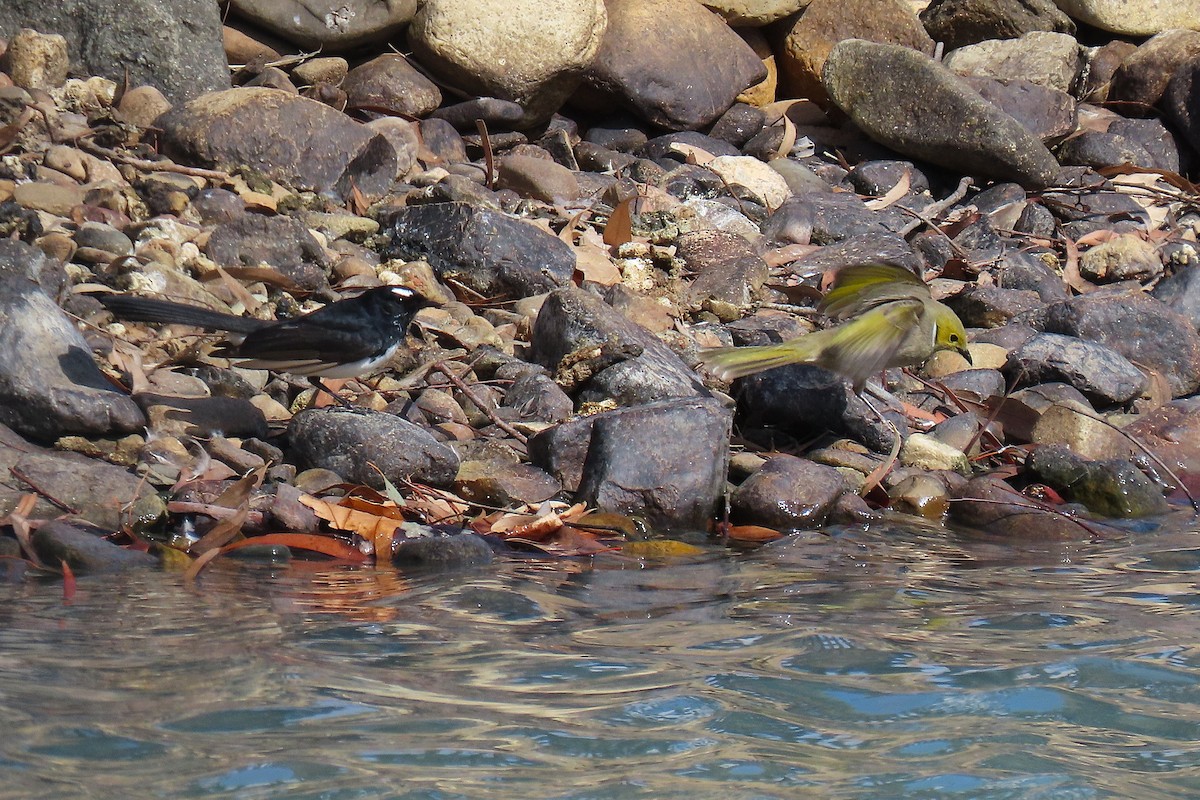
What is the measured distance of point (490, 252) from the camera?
28.1 feet

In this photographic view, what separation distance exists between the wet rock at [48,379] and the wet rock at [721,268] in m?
4.12

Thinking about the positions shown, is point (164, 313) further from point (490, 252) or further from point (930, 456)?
point (930, 456)

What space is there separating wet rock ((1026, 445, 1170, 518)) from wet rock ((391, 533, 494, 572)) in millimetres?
3245

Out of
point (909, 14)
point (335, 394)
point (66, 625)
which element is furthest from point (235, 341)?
point (909, 14)

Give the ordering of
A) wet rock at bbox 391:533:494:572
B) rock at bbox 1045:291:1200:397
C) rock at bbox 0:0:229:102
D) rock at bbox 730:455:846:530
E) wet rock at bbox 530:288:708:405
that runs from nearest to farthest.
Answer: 1. wet rock at bbox 391:533:494:572
2. rock at bbox 730:455:846:530
3. wet rock at bbox 530:288:708:405
4. rock at bbox 1045:291:1200:397
5. rock at bbox 0:0:229:102

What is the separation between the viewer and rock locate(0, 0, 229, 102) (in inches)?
398

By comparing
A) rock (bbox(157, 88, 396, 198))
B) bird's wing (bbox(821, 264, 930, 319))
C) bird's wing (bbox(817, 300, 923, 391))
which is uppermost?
rock (bbox(157, 88, 396, 198))

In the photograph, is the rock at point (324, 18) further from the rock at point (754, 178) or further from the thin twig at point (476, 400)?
the thin twig at point (476, 400)

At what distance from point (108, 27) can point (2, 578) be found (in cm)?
671

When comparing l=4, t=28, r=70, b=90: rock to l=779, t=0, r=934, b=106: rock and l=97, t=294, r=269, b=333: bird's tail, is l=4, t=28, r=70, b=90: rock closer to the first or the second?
l=97, t=294, r=269, b=333: bird's tail

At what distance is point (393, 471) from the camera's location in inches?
236

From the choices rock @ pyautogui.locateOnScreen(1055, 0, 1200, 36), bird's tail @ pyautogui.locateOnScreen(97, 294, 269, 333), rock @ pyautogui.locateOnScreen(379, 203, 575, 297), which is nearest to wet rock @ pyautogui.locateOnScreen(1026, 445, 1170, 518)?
rock @ pyautogui.locateOnScreen(379, 203, 575, 297)

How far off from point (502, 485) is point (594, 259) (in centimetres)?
335

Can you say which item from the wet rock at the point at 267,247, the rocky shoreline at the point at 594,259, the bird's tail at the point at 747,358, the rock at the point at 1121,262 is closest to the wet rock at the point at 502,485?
the rocky shoreline at the point at 594,259
